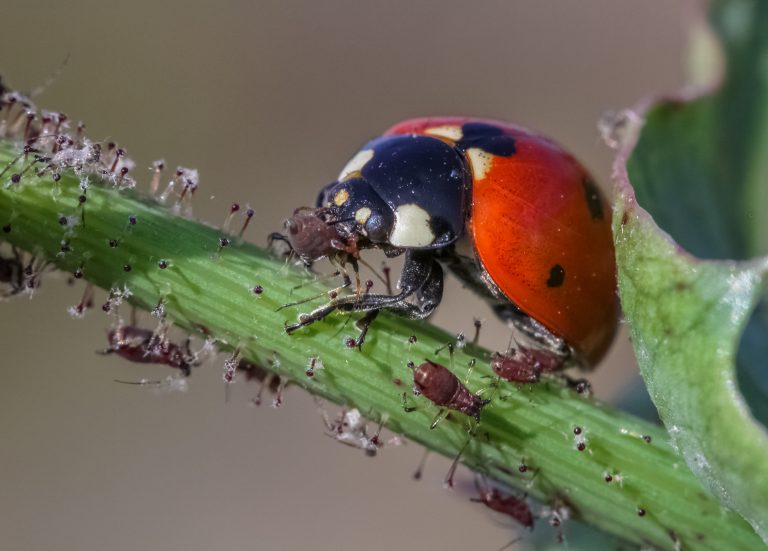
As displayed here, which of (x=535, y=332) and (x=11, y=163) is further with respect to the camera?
(x=535, y=332)

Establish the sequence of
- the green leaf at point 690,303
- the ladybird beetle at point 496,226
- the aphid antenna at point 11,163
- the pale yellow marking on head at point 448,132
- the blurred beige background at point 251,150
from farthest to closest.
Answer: the blurred beige background at point 251,150 → the pale yellow marking on head at point 448,132 → the ladybird beetle at point 496,226 → the aphid antenna at point 11,163 → the green leaf at point 690,303

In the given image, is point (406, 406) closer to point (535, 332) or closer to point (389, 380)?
point (389, 380)

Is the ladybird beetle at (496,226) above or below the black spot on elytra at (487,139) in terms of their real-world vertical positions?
below

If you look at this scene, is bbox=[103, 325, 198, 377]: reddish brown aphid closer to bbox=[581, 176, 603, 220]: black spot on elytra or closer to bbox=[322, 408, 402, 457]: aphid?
bbox=[322, 408, 402, 457]: aphid

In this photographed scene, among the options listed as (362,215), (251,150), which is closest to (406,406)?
(362,215)

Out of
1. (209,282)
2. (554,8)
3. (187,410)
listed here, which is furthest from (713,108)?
(554,8)

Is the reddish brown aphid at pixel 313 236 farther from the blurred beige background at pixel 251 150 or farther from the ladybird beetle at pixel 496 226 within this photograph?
the blurred beige background at pixel 251 150

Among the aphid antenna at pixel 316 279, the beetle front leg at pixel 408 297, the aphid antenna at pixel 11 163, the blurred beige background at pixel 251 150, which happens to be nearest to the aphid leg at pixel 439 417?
the beetle front leg at pixel 408 297
